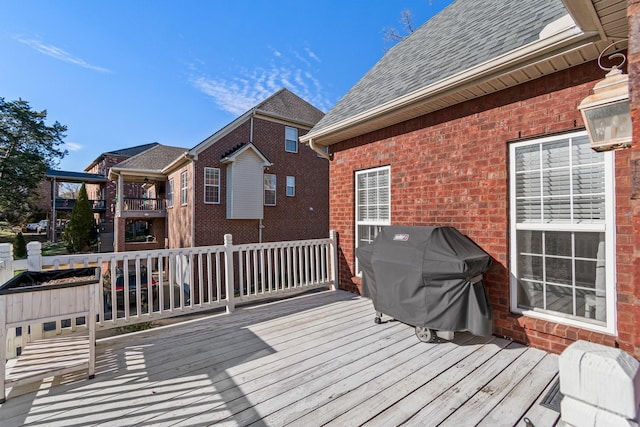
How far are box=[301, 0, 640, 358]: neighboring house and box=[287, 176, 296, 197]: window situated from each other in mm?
11125

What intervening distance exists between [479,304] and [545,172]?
5.20 ft

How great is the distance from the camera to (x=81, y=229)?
2002 centimetres

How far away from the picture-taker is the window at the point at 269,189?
14805 mm

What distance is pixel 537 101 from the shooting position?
3.05 meters

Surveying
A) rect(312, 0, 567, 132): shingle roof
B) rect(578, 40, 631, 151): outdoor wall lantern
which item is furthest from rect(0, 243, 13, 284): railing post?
rect(578, 40, 631, 151): outdoor wall lantern

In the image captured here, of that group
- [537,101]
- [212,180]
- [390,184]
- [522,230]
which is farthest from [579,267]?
[212,180]

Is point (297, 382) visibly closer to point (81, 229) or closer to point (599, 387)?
point (599, 387)

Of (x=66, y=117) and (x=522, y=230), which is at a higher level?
(x=66, y=117)

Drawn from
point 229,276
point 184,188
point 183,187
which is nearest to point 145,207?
point 183,187

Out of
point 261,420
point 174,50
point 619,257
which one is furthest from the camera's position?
point 174,50

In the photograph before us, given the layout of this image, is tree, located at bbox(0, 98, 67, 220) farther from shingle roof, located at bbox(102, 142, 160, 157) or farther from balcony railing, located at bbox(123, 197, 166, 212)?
balcony railing, located at bbox(123, 197, 166, 212)

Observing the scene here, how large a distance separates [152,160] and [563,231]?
1965cm

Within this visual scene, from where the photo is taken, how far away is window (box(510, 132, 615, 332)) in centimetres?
266

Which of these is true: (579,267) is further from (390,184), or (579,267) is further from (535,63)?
(390,184)
